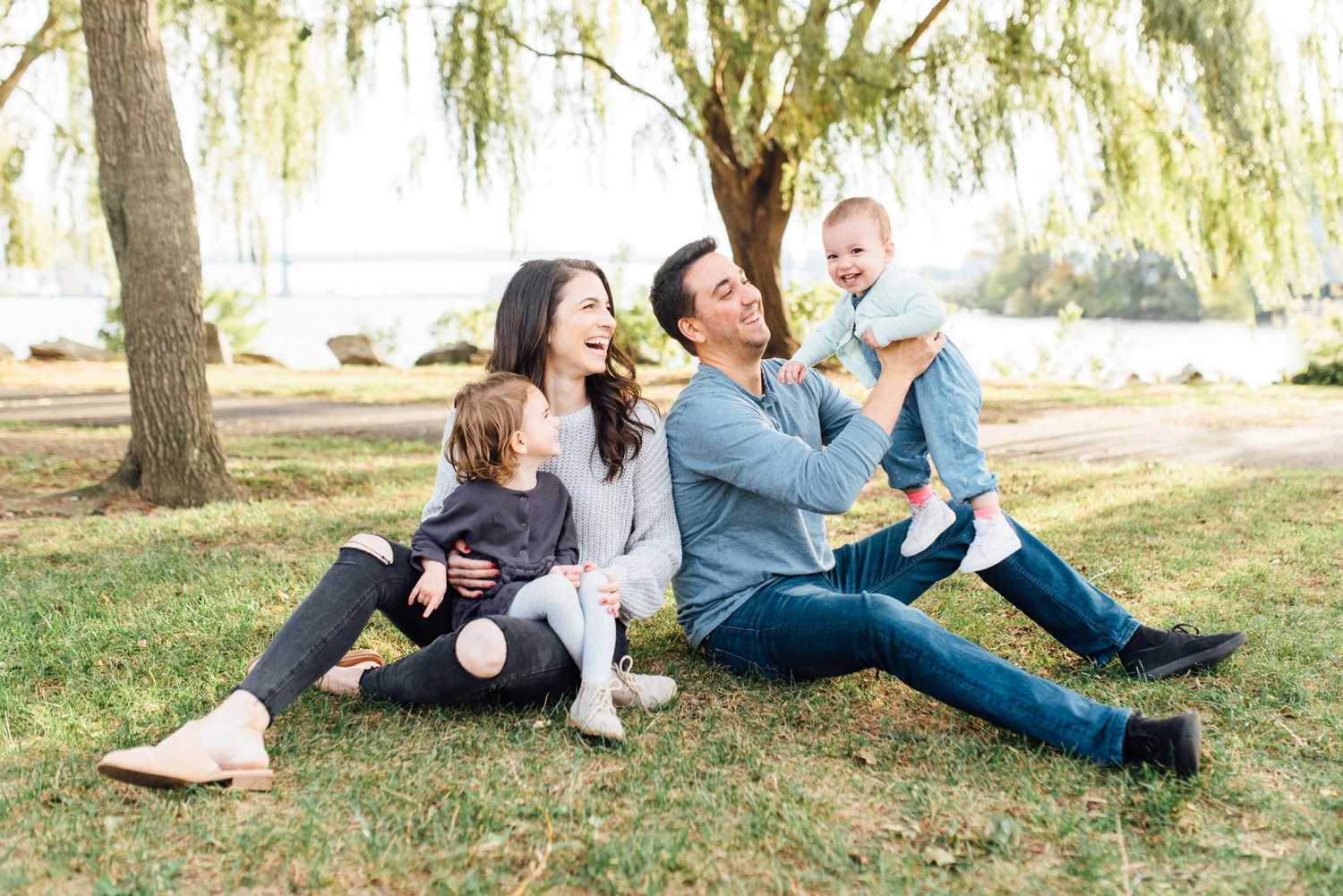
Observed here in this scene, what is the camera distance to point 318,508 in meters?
5.94

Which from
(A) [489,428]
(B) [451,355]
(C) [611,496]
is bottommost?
(B) [451,355]

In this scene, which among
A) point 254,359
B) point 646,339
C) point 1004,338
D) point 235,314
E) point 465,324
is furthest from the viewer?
point 1004,338

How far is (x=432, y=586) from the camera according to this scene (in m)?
2.82

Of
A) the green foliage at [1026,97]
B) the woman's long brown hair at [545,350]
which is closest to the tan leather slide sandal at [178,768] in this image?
the woman's long brown hair at [545,350]

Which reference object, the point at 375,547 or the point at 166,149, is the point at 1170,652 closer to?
the point at 375,547

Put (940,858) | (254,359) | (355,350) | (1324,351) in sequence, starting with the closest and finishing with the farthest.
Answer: (940,858)
(1324,351)
(254,359)
(355,350)

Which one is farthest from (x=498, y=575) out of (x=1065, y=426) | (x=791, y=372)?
(x=1065, y=426)

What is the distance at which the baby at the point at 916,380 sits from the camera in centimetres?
318

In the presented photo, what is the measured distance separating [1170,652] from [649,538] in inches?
56.8

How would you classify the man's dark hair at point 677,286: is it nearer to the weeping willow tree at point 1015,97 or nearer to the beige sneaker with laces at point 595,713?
the beige sneaker with laces at point 595,713

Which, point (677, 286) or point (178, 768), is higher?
point (677, 286)

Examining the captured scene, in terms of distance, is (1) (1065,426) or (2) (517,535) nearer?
(2) (517,535)

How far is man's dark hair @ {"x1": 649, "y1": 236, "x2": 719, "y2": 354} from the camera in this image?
124 inches

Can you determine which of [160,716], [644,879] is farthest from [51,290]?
[644,879]
